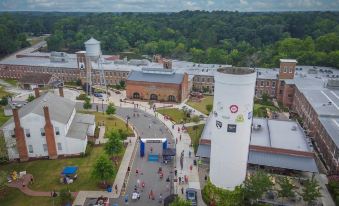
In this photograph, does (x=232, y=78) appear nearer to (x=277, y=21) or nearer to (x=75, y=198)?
(x=75, y=198)

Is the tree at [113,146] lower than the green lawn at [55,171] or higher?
higher

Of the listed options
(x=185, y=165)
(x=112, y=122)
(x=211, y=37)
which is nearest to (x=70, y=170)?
(x=185, y=165)

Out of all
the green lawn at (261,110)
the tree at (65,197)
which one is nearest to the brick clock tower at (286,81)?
the green lawn at (261,110)

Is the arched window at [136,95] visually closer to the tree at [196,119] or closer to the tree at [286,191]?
the tree at [196,119]

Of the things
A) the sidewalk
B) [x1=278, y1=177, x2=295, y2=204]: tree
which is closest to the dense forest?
the sidewalk

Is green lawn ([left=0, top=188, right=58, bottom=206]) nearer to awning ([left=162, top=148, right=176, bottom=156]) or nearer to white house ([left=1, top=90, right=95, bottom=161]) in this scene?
white house ([left=1, top=90, right=95, bottom=161])

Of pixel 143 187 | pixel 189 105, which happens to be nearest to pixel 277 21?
pixel 189 105
